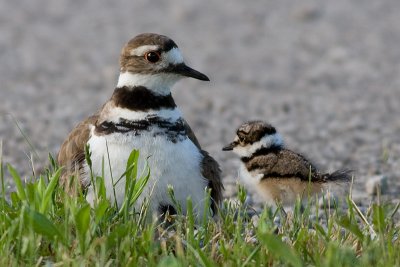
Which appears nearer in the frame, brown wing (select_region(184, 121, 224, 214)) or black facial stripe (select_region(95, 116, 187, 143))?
black facial stripe (select_region(95, 116, 187, 143))

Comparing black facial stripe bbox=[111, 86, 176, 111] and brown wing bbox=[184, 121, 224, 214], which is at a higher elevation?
black facial stripe bbox=[111, 86, 176, 111]

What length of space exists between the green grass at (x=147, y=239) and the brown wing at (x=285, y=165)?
0.94 metres

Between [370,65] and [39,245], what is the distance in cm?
787

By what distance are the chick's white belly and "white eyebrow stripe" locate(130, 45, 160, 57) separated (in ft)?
1.77

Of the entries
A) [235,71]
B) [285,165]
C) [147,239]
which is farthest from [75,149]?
[235,71]

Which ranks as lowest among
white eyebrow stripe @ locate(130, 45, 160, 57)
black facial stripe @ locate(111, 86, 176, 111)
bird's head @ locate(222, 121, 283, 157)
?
bird's head @ locate(222, 121, 283, 157)

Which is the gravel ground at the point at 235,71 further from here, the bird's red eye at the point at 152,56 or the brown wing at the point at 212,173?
the bird's red eye at the point at 152,56

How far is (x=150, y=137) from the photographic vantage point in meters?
5.16

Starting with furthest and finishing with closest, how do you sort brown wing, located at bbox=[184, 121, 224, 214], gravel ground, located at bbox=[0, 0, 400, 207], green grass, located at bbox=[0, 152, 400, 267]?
gravel ground, located at bbox=[0, 0, 400, 207], brown wing, located at bbox=[184, 121, 224, 214], green grass, located at bbox=[0, 152, 400, 267]

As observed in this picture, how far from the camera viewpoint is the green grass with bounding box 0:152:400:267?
4.09 metres

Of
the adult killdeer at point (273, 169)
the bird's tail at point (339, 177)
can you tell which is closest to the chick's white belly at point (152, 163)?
the adult killdeer at point (273, 169)

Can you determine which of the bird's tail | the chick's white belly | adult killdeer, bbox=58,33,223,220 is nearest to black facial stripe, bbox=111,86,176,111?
adult killdeer, bbox=58,33,223,220

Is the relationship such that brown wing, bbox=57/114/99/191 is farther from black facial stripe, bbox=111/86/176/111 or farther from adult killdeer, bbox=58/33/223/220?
black facial stripe, bbox=111/86/176/111

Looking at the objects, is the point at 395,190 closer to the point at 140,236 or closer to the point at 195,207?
the point at 195,207
